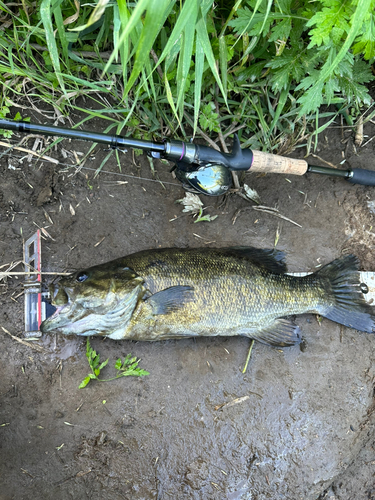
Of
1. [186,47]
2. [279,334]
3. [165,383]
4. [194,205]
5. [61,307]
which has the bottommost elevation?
[165,383]

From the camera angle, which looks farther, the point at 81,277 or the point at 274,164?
the point at 274,164

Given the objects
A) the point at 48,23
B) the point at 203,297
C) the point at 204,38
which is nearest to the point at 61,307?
the point at 203,297

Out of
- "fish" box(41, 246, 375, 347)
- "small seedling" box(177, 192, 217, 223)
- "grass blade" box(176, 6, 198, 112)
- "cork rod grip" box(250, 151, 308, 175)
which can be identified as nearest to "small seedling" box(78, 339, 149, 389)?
"fish" box(41, 246, 375, 347)

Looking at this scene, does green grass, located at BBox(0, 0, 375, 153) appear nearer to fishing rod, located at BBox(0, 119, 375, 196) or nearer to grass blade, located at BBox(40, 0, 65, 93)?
grass blade, located at BBox(40, 0, 65, 93)

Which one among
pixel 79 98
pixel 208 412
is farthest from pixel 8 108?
pixel 208 412

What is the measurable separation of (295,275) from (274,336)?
0.65m

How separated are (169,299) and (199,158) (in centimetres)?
109

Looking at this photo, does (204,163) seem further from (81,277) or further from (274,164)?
(81,277)

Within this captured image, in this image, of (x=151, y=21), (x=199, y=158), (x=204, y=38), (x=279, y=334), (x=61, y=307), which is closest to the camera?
(x=151, y=21)

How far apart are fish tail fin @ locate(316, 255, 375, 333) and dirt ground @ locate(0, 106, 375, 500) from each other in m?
0.19

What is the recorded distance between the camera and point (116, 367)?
3.07 metres

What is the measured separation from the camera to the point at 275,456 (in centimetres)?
317

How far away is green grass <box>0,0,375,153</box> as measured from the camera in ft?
8.06

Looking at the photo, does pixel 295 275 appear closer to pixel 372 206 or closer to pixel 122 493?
pixel 372 206
